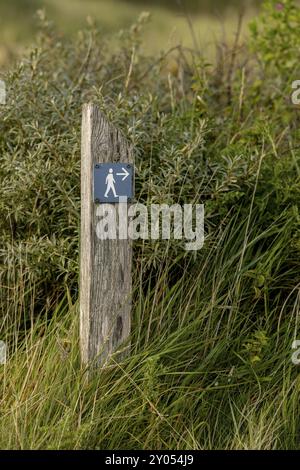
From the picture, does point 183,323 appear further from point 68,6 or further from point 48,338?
point 68,6

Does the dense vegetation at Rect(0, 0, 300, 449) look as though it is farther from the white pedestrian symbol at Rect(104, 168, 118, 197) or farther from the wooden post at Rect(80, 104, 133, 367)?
the white pedestrian symbol at Rect(104, 168, 118, 197)

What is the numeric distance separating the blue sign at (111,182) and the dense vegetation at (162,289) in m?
0.38

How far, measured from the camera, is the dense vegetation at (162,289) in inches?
164

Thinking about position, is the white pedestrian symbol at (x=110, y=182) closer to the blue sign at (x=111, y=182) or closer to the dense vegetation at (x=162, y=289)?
the blue sign at (x=111, y=182)

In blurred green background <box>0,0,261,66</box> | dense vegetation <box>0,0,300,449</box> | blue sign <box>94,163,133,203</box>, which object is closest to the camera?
dense vegetation <box>0,0,300,449</box>

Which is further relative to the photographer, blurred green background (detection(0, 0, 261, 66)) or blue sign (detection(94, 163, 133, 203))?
blurred green background (detection(0, 0, 261, 66))

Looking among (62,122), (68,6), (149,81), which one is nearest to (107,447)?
(62,122)

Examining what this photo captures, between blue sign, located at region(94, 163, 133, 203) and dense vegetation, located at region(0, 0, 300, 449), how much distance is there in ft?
1.24

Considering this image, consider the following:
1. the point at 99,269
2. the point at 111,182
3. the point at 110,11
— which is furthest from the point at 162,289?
the point at 110,11

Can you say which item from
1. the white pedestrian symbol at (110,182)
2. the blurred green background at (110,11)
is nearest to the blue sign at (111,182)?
the white pedestrian symbol at (110,182)

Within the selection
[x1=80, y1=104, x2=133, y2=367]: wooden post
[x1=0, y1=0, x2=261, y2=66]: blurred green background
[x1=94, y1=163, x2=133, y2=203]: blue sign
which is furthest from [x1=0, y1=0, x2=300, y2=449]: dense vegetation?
[x1=0, y1=0, x2=261, y2=66]: blurred green background

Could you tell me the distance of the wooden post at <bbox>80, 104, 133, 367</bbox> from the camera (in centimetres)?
428

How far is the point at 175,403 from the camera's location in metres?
4.19

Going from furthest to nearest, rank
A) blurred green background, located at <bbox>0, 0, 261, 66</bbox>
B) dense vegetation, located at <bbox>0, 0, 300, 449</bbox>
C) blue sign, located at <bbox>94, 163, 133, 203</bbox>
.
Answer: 1. blurred green background, located at <bbox>0, 0, 261, 66</bbox>
2. blue sign, located at <bbox>94, 163, 133, 203</bbox>
3. dense vegetation, located at <bbox>0, 0, 300, 449</bbox>
